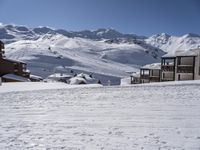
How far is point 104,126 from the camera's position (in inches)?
394

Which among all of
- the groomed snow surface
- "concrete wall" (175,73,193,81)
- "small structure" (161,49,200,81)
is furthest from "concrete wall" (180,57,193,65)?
the groomed snow surface

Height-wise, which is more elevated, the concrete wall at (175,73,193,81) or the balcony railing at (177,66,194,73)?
the balcony railing at (177,66,194,73)

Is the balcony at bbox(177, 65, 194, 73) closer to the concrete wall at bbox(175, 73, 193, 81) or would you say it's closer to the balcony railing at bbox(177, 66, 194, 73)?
the balcony railing at bbox(177, 66, 194, 73)

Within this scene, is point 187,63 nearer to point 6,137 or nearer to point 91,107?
point 91,107

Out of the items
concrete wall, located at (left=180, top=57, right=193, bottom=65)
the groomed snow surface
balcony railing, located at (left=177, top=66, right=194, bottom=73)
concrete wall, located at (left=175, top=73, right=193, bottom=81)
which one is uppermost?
concrete wall, located at (left=180, top=57, right=193, bottom=65)

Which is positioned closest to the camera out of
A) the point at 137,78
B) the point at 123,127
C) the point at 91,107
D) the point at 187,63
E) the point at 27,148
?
the point at 27,148

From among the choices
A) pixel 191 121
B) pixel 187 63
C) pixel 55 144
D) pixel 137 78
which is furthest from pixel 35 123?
pixel 137 78

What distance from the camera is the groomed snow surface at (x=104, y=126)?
8172 millimetres

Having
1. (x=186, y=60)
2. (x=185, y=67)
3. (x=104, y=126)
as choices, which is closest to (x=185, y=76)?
(x=185, y=67)

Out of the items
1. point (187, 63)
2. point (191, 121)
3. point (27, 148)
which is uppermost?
point (187, 63)

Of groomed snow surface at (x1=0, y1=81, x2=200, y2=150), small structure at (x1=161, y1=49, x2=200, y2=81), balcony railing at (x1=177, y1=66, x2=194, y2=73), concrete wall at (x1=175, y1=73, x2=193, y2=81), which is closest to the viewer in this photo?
groomed snow surface at (x1=0, y1=81, x2=200, y2=150)

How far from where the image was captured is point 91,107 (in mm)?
13656

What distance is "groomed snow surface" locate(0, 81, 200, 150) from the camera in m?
8.17

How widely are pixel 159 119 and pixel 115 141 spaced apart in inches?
109
